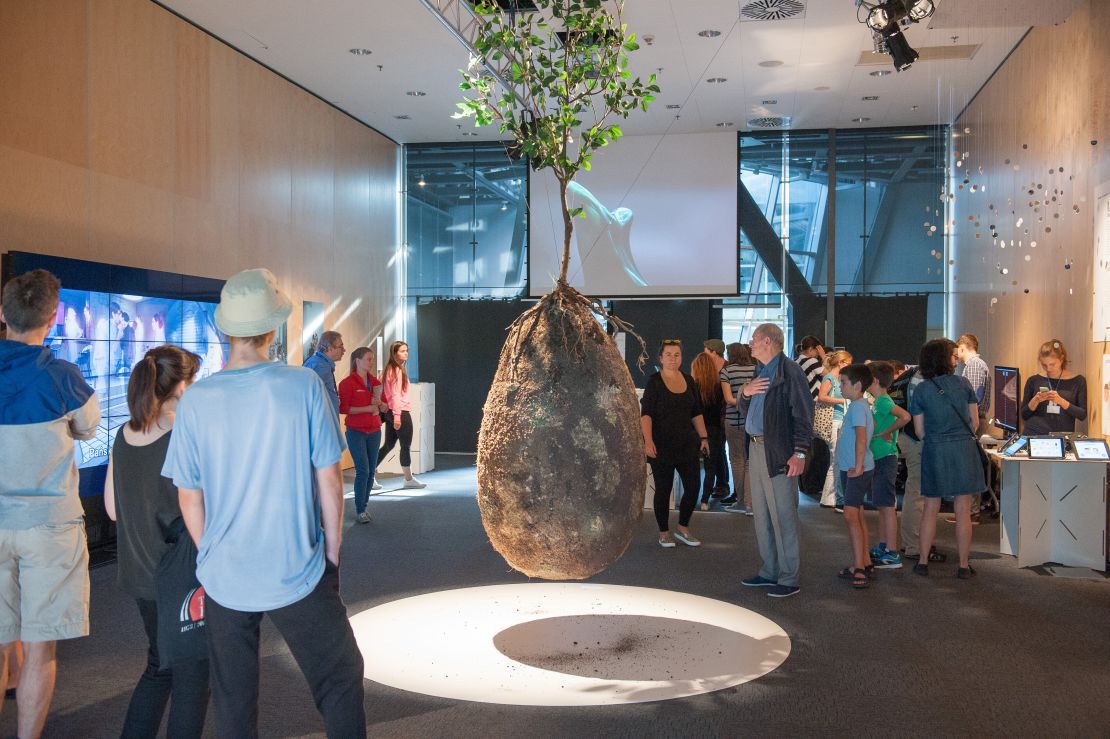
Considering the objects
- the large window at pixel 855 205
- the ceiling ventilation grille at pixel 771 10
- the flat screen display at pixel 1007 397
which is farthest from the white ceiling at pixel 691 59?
Result: the flat screen display at pixel 1007 397

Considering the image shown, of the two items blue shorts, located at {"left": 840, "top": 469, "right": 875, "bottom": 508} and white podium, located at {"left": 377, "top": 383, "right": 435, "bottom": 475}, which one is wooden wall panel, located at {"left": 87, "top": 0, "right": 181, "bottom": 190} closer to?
white podium, located at {"left": 377, "top": 383, "right": 435, "bottom": 475}

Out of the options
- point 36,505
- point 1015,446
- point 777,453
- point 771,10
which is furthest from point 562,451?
point 771,10

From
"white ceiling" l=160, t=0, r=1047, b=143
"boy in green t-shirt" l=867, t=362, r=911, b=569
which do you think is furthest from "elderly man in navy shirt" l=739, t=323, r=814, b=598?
"white ceiling" l=160, t=0, r=1047, b=143

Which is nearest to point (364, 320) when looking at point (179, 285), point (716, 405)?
point (179, 285)

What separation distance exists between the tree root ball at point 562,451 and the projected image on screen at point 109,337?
296 cm

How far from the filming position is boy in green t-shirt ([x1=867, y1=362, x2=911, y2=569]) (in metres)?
5.96

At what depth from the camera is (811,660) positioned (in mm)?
4082

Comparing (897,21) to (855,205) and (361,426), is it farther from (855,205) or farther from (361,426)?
(855,205)

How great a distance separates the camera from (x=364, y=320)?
40.0 ft

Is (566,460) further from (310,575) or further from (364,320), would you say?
(364,320)

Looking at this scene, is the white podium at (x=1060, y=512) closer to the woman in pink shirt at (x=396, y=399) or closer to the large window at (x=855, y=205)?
the woman in pink shirt at (x=396, y=399)

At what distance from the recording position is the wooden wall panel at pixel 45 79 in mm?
6027

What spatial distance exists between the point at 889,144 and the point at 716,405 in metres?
6.17

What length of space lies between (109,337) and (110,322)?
0.38ft
